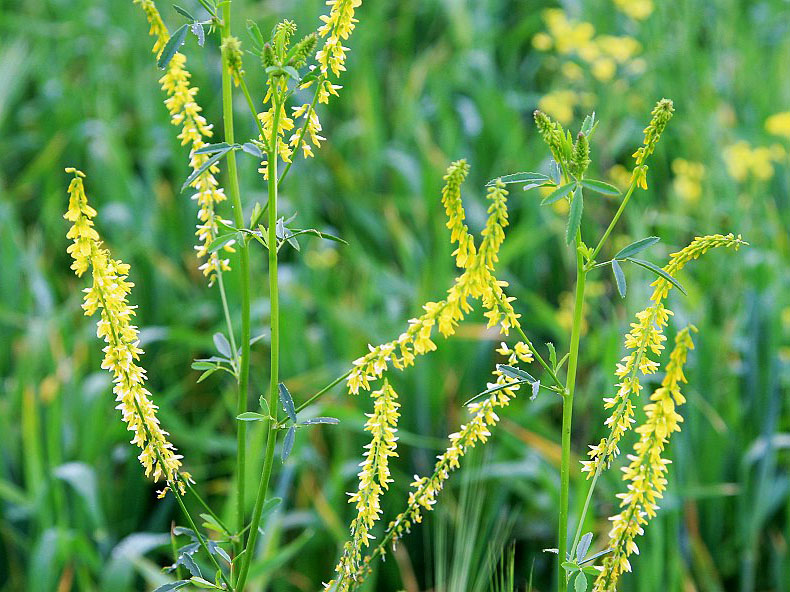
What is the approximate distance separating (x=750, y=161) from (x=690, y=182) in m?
0.19

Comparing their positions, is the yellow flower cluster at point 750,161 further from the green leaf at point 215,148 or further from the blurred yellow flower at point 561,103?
the green leaf at point 215,148

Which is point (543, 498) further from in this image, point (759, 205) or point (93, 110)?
point (93, 110)

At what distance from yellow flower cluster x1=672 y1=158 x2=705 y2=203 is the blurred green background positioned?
0.6 inches

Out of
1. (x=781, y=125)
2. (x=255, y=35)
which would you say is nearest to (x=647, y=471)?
(x=255, y=35)

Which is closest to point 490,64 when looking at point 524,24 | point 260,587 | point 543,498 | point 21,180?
point 524,24

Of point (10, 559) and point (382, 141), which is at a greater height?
point (382, 141)

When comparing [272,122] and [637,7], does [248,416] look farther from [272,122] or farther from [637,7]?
[637,7]

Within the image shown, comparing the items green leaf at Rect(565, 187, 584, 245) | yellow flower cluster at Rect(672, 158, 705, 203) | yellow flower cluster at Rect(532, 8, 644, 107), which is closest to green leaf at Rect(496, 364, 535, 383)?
green leaf at Rect(565, 187, 584, 245)

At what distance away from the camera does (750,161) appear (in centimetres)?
287

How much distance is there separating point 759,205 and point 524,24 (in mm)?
1668

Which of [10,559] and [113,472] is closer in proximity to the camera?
[10,559]

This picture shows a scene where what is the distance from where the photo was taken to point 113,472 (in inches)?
97.3

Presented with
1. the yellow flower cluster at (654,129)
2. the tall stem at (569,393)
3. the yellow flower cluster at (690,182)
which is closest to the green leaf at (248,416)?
the tall stem at (569,393)

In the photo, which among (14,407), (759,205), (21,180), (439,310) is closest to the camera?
(439,310)
